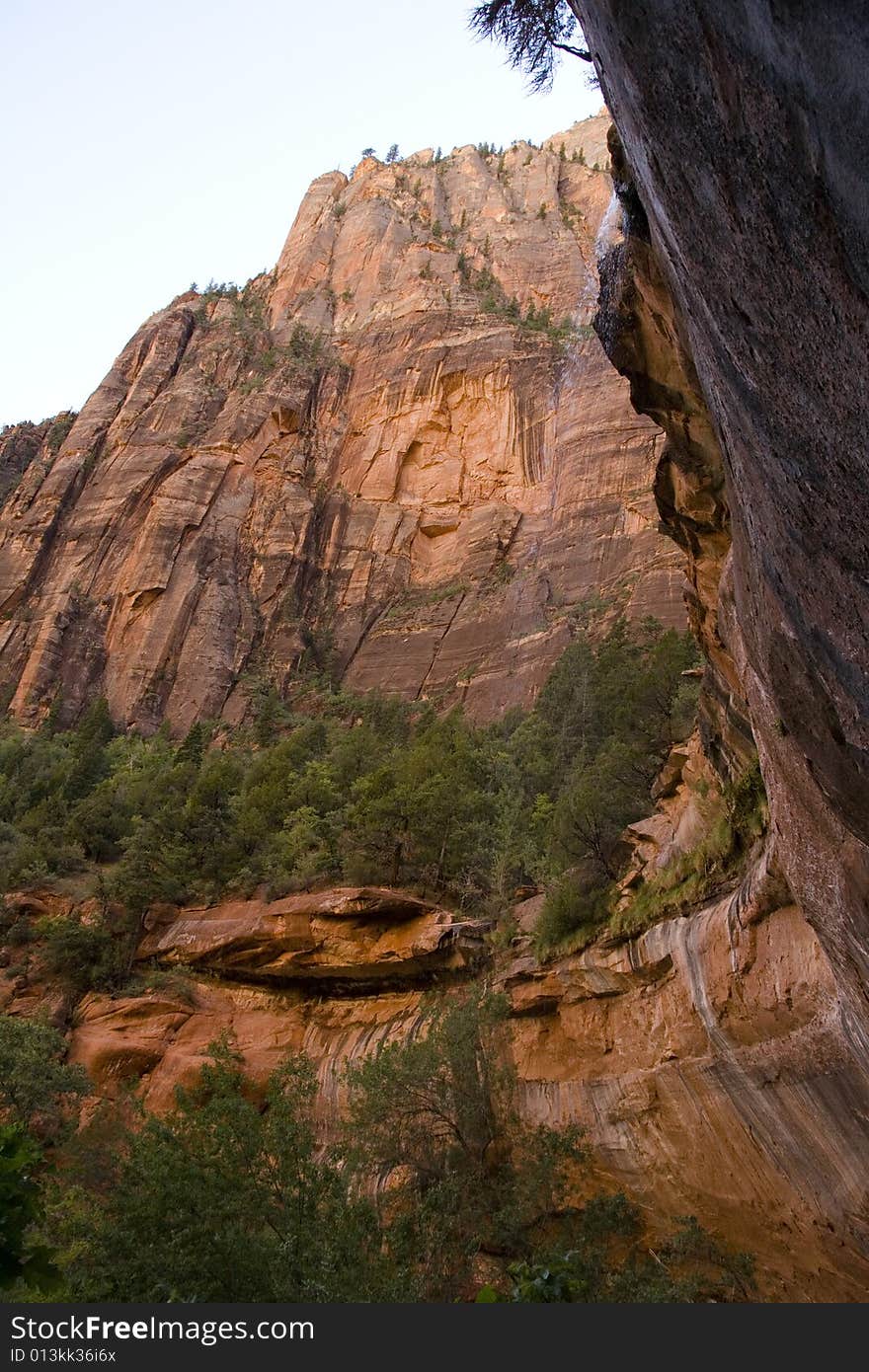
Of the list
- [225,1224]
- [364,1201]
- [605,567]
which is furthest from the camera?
[605,567]

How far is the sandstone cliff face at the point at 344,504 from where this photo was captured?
47.4m

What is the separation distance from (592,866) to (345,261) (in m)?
76.4

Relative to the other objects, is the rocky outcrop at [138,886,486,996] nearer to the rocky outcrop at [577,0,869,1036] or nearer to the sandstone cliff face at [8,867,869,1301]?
the sandstone cliff face at [8,867,869,1301]

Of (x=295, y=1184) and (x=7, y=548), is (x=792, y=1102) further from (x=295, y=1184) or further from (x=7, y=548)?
(x=7, y=548)

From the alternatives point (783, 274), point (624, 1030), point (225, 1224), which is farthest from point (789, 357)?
point (624, 1030)

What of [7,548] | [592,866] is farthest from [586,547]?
[7,548]

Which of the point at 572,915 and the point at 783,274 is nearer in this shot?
the point at 783,274

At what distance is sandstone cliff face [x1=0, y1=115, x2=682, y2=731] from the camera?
47375 mm

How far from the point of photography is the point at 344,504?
192 ft

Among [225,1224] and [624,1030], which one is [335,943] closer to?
[624,1030]

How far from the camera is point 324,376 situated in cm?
6488

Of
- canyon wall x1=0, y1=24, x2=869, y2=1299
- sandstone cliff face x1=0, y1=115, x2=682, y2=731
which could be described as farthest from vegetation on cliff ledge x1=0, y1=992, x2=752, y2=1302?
sandstone cliff face x1=0, y1=115, x2=682, y2=731

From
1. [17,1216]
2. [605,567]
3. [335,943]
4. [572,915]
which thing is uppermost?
[17,1216]

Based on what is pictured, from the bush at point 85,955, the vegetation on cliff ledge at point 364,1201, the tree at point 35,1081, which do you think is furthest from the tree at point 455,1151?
the bush at point 85,955
